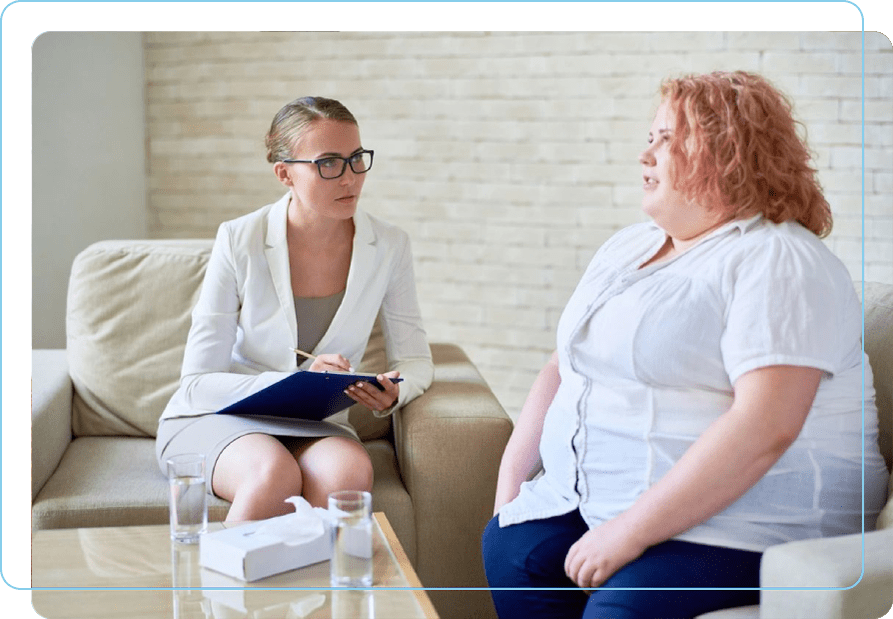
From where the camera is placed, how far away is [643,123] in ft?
4.93

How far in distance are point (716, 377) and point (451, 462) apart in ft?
1.79

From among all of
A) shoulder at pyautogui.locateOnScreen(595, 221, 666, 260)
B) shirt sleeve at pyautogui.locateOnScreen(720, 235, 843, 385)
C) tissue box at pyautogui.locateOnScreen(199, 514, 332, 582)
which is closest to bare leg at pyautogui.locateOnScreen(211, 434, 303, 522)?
tissue box at pyautogui.locateOnScreen(199, 514, 332, 582)

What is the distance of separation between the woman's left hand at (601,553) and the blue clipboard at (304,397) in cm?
44

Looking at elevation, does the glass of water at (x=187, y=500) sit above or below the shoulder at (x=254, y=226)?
below

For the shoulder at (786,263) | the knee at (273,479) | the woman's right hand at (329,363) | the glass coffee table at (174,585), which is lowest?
the glass coffee table at (174,585)

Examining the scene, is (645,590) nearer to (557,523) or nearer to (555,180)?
(557,523)

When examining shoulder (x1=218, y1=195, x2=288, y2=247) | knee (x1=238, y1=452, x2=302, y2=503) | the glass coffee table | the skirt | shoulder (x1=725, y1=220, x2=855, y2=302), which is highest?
shoulder (x1=218, y1=195, x2=288, y2=247)

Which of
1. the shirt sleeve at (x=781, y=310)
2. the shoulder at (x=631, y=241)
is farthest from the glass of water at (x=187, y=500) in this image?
the shirt sleeve at (x=781, y=310)

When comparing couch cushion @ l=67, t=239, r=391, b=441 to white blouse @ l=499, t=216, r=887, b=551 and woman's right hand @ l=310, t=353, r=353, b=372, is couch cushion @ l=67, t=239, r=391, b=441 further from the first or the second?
white blouse @ l=499, t=216, r=887, b=551

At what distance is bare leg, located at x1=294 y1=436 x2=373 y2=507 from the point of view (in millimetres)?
1659

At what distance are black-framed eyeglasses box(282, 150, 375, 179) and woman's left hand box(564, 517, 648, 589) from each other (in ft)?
2.22

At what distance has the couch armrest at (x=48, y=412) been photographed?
161 cm

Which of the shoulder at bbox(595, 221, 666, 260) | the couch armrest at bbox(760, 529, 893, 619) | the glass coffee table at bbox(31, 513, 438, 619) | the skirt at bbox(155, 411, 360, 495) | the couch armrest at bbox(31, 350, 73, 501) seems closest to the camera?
the couch armrest at bbox(760, 529, 893, 619)

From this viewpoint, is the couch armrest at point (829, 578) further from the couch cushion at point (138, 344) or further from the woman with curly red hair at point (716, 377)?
the couch cushion at point (138, 344)
